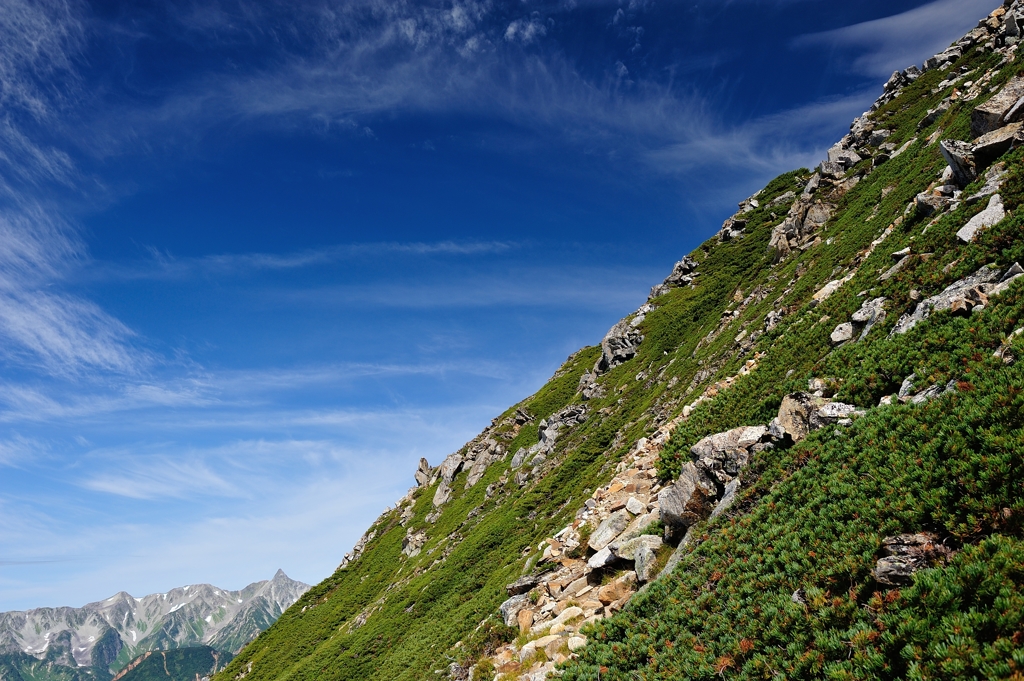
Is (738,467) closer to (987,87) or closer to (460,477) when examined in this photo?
(987,87)

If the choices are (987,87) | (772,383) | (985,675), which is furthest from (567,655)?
(987,87)

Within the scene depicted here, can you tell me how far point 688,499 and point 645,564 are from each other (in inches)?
112

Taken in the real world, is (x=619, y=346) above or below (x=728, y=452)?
above

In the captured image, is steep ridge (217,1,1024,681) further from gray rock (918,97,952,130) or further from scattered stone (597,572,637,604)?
gray rock (918,97,952,130)

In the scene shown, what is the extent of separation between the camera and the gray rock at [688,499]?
1767cm

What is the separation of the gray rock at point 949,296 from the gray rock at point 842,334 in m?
4.22

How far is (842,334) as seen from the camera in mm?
23453

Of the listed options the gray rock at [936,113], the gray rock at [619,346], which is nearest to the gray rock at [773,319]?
the gray rock at [936,113]

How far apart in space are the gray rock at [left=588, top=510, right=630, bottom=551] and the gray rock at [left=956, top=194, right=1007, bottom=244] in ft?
59.4

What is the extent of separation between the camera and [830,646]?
28.6 feet

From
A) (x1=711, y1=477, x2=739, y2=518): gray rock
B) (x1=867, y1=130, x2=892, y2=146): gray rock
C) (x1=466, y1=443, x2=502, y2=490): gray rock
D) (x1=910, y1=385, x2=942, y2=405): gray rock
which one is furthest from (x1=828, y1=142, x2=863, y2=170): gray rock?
(x1=466, y1=443, x2=502, y2=490): gray rock

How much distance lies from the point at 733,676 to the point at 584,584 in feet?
34.6

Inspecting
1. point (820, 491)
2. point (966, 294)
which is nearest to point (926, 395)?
point (820, 491)

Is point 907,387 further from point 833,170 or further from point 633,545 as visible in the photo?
point 833,170
